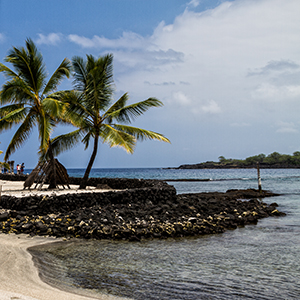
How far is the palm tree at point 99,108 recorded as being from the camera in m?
17.5

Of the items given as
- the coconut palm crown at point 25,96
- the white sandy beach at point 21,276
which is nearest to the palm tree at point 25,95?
the coconut palm crown at point 25,96

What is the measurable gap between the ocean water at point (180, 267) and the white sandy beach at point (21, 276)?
0.95ft

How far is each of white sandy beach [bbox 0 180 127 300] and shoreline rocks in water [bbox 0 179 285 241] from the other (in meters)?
1.06

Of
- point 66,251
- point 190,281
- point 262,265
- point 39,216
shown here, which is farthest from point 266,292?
point 39,216

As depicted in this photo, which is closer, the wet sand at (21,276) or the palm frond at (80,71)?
the wet sand at (21,276)

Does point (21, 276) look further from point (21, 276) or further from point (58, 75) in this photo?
point (58, 75)

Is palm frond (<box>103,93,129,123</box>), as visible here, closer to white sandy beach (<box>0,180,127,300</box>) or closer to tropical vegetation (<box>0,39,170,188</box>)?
tropical vegetation (<box>0,39,170,188</box>)

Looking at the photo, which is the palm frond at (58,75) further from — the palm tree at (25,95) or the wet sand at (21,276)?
the wet sand at (21,276)

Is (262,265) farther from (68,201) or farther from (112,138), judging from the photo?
(112,138)

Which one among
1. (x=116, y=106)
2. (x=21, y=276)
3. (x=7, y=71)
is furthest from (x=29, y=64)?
(x=21, y=276)

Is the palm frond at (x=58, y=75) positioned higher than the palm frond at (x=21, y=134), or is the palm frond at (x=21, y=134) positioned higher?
the palm frond at (x=58, y=75)

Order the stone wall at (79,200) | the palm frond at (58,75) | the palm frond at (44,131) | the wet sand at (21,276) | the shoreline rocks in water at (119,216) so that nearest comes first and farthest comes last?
the wet sand at (21,276), the shoreline rocks in water at (119,216), the stone wall at (79,200), the palm frond at (44,131), the palm frond at (58,75)

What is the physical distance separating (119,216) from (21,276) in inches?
234

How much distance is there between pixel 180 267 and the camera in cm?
775
